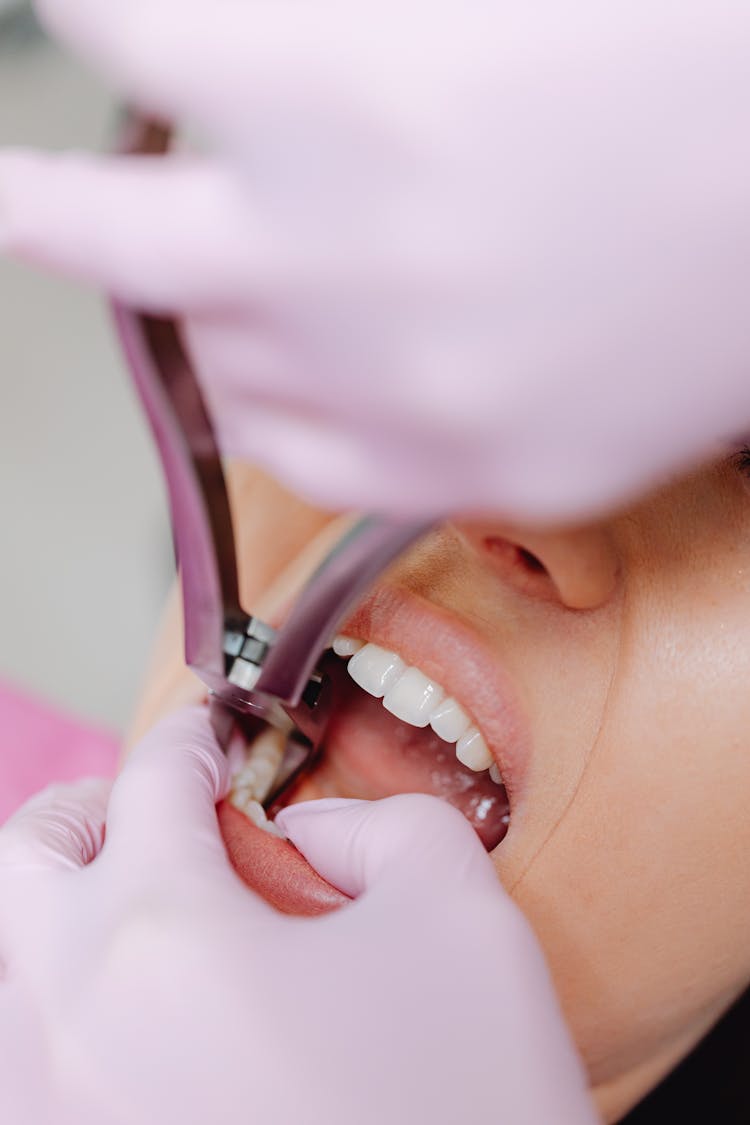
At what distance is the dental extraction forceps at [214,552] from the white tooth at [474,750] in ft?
0.37

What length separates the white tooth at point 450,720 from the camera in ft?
2.38

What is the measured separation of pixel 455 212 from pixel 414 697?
1.25 feet

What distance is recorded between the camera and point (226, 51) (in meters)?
0.41

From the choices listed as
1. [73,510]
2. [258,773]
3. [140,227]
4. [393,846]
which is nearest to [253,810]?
[258,773]

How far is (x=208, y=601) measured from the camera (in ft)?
1.85

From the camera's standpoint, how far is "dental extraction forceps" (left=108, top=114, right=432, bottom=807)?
0.47 m

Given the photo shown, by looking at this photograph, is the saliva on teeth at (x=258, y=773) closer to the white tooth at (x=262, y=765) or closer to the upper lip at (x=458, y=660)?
the white tooth at (x=262, y=765)

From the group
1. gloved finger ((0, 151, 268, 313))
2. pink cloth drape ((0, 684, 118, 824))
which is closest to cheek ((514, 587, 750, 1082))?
gloved finger ((0, 151, 268, 313))

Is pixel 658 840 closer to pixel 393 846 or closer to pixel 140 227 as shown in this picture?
pixel 393 846

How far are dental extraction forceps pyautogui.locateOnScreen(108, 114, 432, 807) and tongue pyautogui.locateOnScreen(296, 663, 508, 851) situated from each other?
0.58 feet

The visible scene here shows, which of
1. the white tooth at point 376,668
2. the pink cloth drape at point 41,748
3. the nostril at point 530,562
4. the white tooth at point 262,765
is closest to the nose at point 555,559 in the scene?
the nostril at point 530,562

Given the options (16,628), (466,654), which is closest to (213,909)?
(466,654)

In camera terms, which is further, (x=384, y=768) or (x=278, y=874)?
(x=384, y=768)

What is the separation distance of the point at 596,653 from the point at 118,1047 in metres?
0.30
